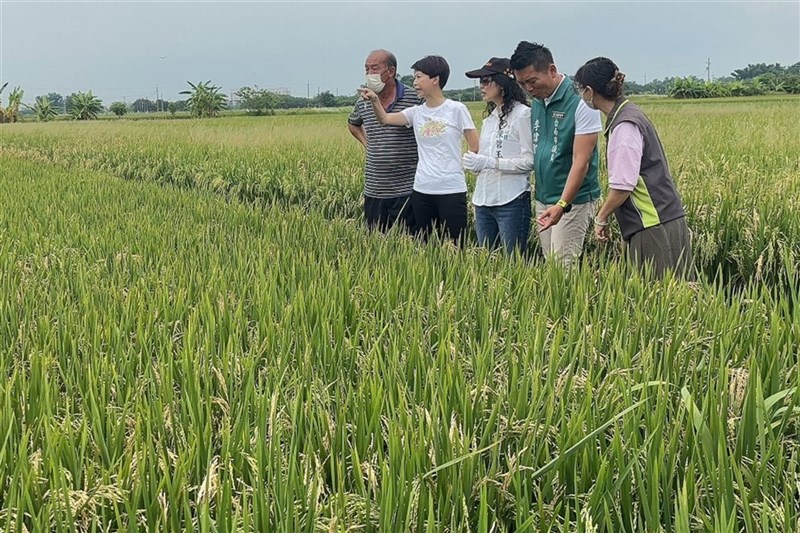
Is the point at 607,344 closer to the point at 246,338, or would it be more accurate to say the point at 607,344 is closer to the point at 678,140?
the point at 246,338

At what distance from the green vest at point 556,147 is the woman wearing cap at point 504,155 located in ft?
0.34

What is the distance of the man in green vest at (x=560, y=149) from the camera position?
3.21 metres

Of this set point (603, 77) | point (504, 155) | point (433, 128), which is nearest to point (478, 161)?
point (504, 155)

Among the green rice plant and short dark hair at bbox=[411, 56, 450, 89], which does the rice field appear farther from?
short dark hair at bbox=[411, 56, 450, 89]

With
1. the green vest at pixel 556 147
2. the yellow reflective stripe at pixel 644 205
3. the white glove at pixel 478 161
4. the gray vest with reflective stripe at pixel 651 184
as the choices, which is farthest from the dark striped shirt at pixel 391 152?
the yellow reflective stripe at pixel 644 205

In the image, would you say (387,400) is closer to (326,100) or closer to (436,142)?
(436,142)

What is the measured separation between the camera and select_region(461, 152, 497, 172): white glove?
356 centimetres

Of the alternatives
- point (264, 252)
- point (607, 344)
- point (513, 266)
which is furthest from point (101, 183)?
point (607, 344)

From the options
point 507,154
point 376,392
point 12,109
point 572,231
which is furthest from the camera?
point 12,109

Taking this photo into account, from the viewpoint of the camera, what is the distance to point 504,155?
12.0 ft

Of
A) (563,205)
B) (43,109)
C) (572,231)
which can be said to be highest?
(43,109)

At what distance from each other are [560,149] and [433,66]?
3.29ft

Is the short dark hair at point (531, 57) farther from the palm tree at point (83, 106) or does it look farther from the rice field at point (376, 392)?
the palm tree at point (83, 106)

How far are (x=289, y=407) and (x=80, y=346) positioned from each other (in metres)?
0.86
